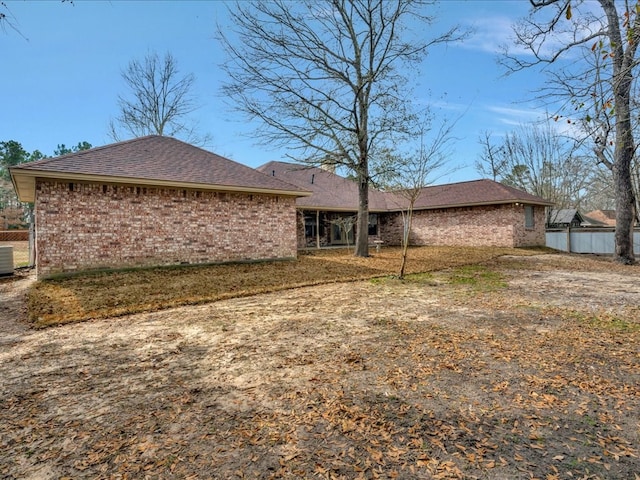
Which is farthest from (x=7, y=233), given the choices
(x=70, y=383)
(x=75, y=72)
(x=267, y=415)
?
(x=267, y=415)

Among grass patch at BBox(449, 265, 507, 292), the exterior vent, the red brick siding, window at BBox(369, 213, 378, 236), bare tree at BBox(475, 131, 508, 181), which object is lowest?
grass patch at BBox(449, 265, 507, 292)

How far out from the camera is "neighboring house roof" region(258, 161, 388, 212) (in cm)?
1819

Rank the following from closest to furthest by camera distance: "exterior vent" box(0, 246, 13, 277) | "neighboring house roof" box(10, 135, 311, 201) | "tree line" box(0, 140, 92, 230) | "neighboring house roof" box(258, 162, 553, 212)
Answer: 1. "neighboring house roof" box(10, 135, 311, 201)
2. "exterior vent" box(0, 246, 13, 277)
3. "neighboring house roof" box(258, 162, 553, 212)
4. "tree line" box(0, 140, 92, 230)

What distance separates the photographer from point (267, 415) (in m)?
2.50

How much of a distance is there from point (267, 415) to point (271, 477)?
63cm

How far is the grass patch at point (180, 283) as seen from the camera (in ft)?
19.6

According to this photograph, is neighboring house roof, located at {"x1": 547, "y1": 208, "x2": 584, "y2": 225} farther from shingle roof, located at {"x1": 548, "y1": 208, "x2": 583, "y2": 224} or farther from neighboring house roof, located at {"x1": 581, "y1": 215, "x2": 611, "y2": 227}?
neighboring house roof, located at {"x1": 581, "y1": 215, "x2": 611, "y2": 227}

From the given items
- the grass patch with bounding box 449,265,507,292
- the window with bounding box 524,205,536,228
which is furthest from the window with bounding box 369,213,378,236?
the grass patch with bounding box 449,265,507,292

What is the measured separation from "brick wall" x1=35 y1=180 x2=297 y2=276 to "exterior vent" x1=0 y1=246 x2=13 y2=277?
267 centimetres

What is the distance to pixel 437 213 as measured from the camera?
1986cm

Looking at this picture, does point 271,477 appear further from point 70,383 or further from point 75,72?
point 75,72

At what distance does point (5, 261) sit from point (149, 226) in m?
4.47

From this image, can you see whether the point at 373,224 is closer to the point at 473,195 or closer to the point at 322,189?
the point at 322,189

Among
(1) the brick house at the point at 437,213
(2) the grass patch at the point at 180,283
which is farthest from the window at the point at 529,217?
(2) the grass patch at the point at 180,283
